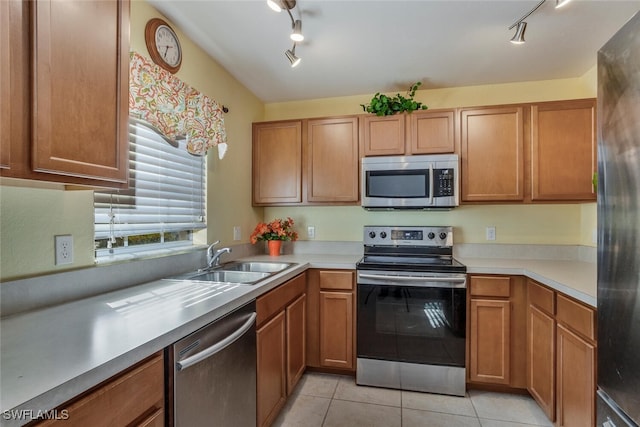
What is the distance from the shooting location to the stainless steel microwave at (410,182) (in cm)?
238

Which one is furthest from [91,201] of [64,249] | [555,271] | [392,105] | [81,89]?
[555,271]

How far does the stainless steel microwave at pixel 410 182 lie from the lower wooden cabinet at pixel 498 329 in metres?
0.67

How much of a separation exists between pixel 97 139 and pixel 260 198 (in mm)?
1727

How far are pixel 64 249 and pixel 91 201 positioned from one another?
0.78 ft

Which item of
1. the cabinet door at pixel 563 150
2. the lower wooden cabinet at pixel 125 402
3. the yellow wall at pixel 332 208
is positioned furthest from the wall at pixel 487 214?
the lower wooden cabinet at pixel 125 402

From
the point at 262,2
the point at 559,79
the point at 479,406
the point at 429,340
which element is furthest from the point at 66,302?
the point at 559,79

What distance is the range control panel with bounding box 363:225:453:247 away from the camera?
8.49 feet

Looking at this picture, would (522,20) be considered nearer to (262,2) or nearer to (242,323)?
(262,2)

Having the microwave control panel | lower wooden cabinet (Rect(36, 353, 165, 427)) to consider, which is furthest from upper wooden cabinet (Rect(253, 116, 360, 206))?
lower wooden cabinet (Rect(36, 353, 165, 427))

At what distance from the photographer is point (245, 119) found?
2703mm

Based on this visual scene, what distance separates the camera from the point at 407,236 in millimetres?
2650

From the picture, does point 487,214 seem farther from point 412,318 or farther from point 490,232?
point 412,318

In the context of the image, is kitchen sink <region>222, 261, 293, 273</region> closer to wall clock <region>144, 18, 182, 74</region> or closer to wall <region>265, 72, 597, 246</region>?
wall <region>265, 72, 597, 246</region>

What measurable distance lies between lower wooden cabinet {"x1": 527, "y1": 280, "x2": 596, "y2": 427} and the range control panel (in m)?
0.72
